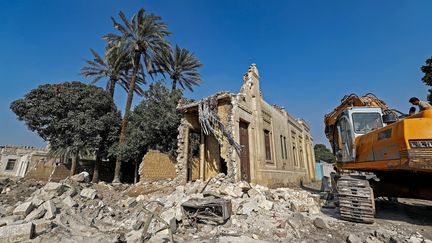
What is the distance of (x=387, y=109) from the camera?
7516 mm

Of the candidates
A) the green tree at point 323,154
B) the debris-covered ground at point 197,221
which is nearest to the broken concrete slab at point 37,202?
the debris-covered ground at point 197,221

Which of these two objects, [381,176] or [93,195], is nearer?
[381,176]

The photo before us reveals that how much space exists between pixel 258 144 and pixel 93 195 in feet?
28.0

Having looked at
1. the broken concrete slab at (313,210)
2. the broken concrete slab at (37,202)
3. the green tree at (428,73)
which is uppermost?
the green tree at (428,73)

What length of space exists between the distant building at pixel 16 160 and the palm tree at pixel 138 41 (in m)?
22.5

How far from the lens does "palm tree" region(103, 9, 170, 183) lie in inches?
761

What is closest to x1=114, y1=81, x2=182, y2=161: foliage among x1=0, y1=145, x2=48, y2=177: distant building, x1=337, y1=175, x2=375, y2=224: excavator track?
x1=337, y1=175, x2=375, y2=224: excavator track

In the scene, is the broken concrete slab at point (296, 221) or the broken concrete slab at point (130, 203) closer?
the broken concrete slab at point (296, 221)

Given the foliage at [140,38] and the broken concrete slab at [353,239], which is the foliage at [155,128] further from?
the broken concrete slab at [353,239]

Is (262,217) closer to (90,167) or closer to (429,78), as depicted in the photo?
(429,78)

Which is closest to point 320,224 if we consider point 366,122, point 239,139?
point 366,122

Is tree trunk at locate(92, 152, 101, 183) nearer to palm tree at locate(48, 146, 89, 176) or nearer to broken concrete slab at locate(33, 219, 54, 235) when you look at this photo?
palm tree at locate(48, 146, 89, 176)

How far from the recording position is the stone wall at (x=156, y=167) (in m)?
15.2

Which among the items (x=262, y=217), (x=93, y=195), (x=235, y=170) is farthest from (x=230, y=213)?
(x=93, y=195)
